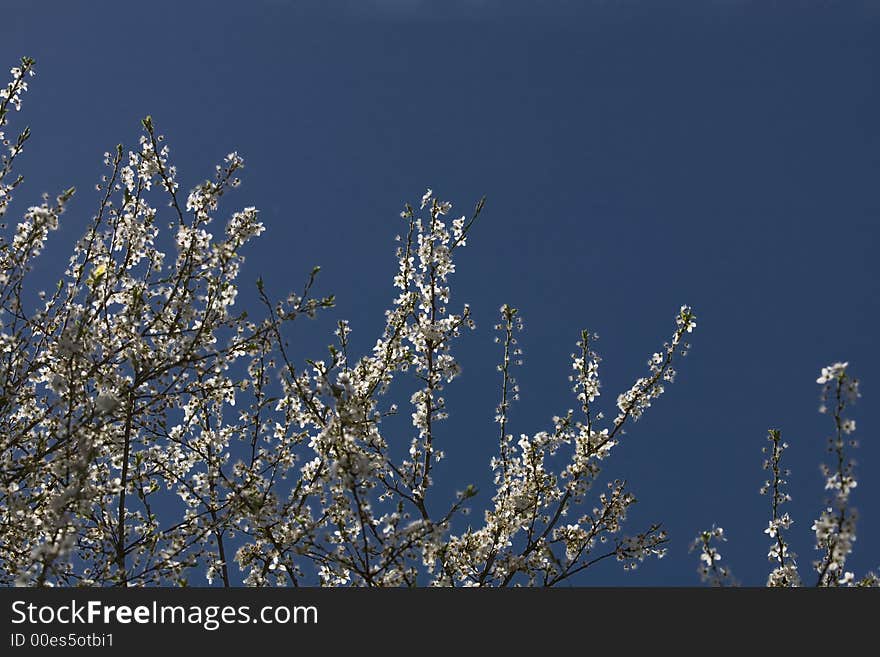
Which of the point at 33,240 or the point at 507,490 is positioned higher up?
the point at 33,240

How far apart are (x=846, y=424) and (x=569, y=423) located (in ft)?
10.0

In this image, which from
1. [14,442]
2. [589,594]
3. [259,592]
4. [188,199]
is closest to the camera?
[589,594]

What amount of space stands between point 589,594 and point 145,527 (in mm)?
4265

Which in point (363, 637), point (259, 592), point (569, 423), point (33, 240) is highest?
point (33, 240)

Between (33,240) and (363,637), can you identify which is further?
(33,240)

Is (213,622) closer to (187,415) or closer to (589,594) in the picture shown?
(589,594)

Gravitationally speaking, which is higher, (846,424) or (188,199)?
(188,199)

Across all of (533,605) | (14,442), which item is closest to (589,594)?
(533,605)

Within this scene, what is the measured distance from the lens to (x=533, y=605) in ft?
16.6

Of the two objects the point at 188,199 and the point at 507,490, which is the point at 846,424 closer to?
the point at 507,490

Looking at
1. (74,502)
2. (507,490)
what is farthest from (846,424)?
(74,502)

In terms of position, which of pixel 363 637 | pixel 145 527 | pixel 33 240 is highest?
pixel 33 240

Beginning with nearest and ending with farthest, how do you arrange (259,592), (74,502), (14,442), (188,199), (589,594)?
(74,502), (589,594), (259,592), (14,442), (188,199)

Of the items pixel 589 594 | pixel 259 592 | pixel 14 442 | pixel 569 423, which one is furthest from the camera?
pixel 569 423
